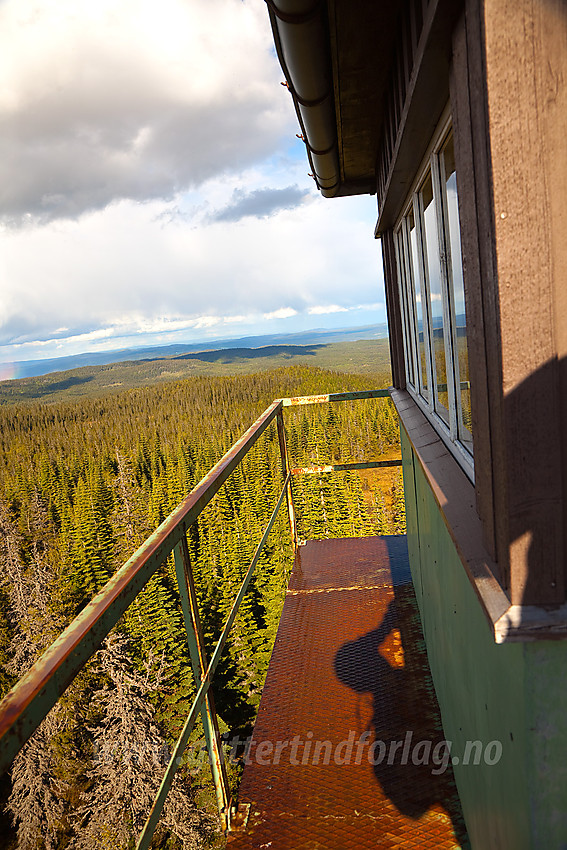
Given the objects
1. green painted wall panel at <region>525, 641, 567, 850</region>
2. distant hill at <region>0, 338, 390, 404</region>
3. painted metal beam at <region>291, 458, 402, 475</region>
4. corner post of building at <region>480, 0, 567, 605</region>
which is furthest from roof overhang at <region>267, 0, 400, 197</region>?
distant hill at <region>0, 338, 390, 404</region>

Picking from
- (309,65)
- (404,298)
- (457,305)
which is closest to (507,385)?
(457,305)

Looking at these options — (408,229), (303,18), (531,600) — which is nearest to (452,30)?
(303,18)

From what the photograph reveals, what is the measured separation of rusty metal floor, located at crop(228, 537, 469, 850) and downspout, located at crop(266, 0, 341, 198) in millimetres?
2453

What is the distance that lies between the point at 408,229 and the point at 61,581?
2774 centimetres

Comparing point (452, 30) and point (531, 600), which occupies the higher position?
point (452, 30)

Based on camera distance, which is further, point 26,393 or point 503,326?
point 26,393

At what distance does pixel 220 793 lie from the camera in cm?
178

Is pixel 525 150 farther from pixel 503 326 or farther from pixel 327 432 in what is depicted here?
pixel 327 432

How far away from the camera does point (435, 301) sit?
211 cm

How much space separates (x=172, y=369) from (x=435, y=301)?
104893 millimetres

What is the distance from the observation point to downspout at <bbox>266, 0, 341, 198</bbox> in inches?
63.9

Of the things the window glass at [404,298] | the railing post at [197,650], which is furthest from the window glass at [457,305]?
the window glass at [404,298]

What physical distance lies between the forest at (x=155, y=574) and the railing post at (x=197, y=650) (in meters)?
0.27

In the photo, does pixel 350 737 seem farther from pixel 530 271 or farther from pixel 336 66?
pixel 336 66
